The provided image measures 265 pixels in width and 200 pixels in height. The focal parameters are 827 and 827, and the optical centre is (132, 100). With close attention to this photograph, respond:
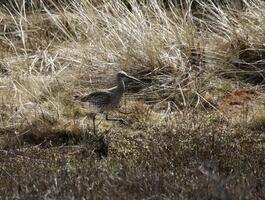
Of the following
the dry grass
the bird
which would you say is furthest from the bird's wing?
the dry grass

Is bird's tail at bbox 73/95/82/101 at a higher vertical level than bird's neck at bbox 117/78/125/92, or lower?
lower

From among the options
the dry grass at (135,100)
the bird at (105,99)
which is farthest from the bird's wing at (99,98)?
the dry grass at (135,100)

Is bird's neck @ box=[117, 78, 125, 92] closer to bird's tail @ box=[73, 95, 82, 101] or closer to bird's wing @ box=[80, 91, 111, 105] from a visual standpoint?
bird's wing @ box=[80, 91, 111, 105]

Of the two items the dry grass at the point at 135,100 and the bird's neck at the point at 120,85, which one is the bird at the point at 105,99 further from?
the dry grass at the point at 135,100

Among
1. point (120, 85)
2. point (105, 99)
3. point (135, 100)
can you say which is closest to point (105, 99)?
point (105, 99)

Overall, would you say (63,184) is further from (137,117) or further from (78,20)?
(78,20)

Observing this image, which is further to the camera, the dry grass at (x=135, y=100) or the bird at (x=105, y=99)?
the bird at (x=105, y=99)

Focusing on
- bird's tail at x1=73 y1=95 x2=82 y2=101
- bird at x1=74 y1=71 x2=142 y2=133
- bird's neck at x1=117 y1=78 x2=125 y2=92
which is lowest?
bird's tail at x1=73 y1=95 x2=82 y2=101

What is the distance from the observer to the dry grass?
235 inches

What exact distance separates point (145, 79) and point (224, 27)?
1.25 metres

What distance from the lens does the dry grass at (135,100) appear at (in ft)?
19.6

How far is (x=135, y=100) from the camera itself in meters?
8.72

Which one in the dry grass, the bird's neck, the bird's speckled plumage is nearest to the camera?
the dry grass

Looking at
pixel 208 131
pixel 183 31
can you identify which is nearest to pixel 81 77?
pixel 183 31
